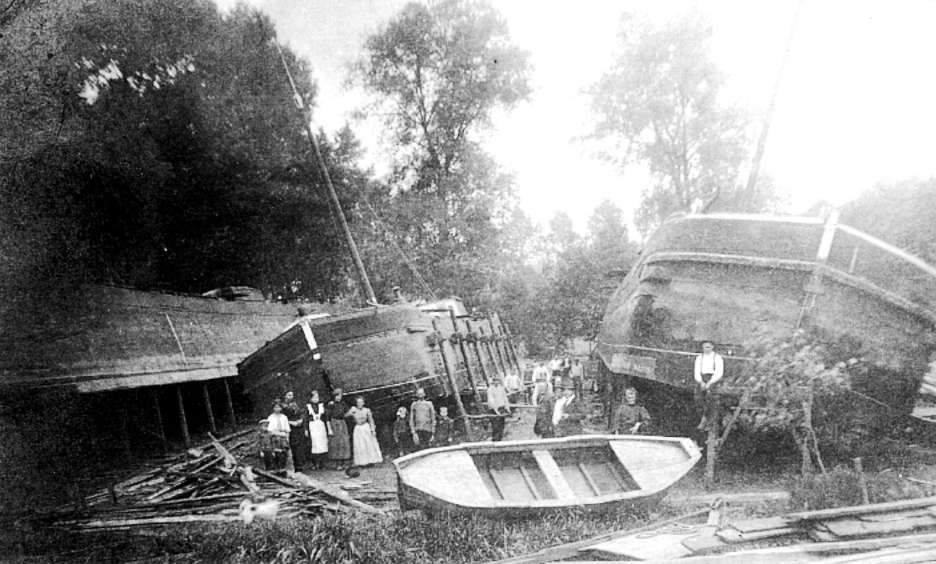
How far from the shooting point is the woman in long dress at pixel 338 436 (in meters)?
9.57

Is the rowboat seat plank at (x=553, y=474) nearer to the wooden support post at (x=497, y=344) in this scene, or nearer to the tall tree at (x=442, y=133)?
the tall tree at (x=442, y=133)

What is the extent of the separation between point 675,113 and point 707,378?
43.5 ft

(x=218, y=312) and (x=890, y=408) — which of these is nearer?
(x=890, y=408)

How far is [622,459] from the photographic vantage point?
688 cm

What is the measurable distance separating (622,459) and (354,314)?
5.32 meters

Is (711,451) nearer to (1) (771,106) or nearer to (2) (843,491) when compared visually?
(2) (843,491)

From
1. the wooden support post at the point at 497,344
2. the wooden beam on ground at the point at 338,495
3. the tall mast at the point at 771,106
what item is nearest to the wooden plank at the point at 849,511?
the wooden beam on ground at the point at 338,495

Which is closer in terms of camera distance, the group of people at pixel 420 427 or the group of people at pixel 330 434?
the group of people at pixel 330 434

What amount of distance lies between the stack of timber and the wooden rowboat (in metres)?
1.00

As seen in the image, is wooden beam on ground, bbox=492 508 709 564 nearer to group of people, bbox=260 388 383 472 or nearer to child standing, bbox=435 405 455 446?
child standing, bbox=435 405 455 446

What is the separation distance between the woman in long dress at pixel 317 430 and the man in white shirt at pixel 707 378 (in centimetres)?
582

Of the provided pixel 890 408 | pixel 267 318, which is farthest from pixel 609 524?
pixel 267 318

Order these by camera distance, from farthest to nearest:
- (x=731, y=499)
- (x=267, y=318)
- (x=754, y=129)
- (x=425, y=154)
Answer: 1. (x=754, y=129)
2. (x=267, y=318)
3. (x=425, y=154)
4. (x=731, y=499)

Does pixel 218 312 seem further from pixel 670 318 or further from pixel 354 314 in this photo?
pixel 670 318
